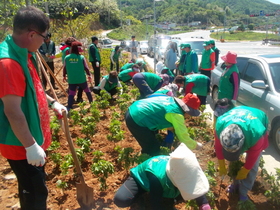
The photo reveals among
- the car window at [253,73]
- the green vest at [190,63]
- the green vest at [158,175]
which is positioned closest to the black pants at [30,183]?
the green vest at [158,175]

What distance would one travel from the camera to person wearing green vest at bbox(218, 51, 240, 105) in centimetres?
A: 472

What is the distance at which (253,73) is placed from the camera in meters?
5.18

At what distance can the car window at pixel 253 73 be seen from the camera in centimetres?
494

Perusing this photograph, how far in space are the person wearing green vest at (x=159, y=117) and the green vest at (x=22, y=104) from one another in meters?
1.41

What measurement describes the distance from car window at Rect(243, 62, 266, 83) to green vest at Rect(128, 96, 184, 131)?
262cm

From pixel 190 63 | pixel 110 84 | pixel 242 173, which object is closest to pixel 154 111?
pixel 242 173

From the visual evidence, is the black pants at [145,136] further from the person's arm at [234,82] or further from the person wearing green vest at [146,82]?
the person's arm at [234,82]

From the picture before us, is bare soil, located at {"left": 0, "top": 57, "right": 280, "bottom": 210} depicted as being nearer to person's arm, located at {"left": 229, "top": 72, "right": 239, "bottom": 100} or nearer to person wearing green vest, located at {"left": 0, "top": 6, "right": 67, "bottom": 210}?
person wearing green vest, located at {"left": 0, "top": 6, "right": 67, "bottom": 210}

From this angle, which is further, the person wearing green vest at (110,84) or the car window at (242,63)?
the person wearing green vest at (110,84)

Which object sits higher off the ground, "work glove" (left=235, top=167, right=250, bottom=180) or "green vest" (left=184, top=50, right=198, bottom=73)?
"green vest" (left=184, top=50, right=198, bottom=73)

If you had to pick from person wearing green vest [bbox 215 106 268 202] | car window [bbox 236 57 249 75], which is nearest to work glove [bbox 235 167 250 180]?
person wearing green vest [bbox 215 106 268 202]

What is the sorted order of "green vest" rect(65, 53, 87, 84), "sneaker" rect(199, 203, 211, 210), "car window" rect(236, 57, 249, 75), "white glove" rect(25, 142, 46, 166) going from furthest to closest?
"green vest" rect(65, 53, 87, 84) < "car window" rect(236, 57, 249, 75) < "sneaker" rect(199, 203, 211, 210) < "white glove" rect(25, 142, 46, 166)

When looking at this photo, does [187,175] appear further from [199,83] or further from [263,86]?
[199,83]

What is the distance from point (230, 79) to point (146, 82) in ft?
5.21
